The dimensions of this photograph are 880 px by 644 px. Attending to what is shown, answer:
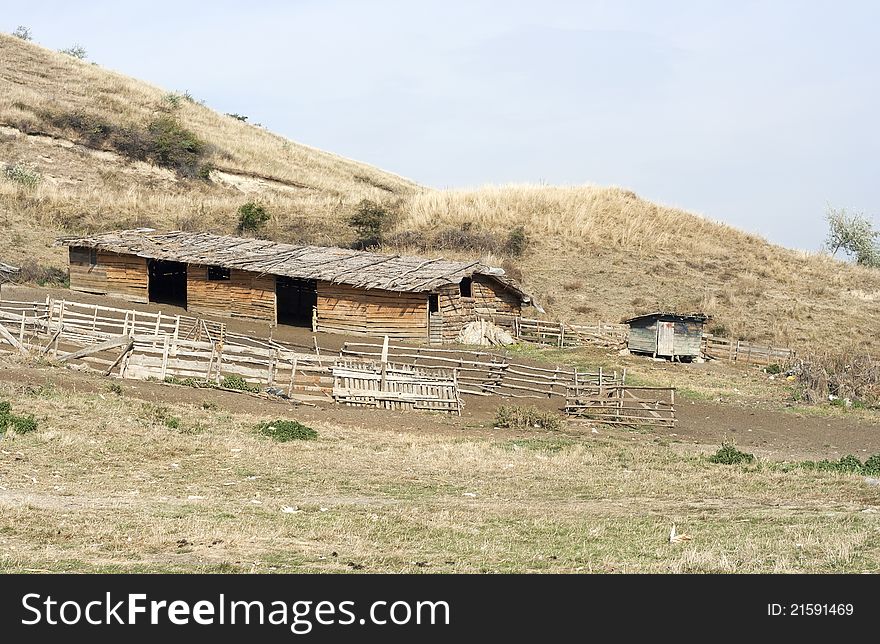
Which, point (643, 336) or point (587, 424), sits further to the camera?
point (643, 336)

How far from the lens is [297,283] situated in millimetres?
41188

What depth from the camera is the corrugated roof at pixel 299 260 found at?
36.2 metres

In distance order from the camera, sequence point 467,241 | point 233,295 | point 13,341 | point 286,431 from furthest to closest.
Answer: point 467,241 → point 233,295 → point 13,341 → point 286,431

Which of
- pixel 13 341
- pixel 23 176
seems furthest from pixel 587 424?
pixel 23 176

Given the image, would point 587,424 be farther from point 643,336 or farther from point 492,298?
point 492,298

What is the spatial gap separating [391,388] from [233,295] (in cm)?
1642

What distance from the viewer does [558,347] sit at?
3791 cm

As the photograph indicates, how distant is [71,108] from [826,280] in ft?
164

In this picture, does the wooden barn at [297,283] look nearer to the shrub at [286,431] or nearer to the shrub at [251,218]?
the shrub at [251,218]

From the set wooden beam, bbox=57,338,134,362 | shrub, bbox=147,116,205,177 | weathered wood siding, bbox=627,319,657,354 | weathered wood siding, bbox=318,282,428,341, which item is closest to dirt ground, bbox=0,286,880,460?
wooden beam, bbox=57,338,134,362

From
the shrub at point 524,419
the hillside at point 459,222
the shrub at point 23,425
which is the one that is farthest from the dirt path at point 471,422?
the hillside at point 459,222

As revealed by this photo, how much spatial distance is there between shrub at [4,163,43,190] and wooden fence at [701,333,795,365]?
35993 millimetres

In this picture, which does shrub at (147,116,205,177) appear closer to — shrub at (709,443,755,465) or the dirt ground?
the dirt ground
